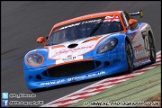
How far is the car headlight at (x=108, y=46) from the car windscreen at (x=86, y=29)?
3.09 feet

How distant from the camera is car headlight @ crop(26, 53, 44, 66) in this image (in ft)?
36.2

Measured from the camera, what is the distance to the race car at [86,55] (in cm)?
1066

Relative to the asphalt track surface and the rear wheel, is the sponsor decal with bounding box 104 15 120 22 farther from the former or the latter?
the asphalt track surface

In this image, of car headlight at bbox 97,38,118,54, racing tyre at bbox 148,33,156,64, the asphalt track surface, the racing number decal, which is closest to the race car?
car headlight at bbox 97,38,118,54

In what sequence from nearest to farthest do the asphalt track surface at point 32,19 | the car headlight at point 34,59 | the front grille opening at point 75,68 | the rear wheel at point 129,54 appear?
the front grille opening at point 75,68 < the rear wheel at point 129,54 < the car headlight at point 34,59 < the asphalt track surface at point 32,19

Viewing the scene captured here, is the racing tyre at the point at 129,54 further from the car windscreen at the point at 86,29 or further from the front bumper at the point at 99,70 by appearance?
the car windscreen at the point at 86,29

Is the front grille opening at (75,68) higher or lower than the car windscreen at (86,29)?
lower

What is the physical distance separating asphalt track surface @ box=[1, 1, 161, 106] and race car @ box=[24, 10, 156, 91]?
7.38ft

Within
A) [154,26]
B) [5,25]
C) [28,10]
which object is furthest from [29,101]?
[28,10]

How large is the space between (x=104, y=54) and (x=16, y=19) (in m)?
15.1

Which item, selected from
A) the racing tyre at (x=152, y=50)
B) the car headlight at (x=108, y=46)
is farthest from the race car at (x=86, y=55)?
the racing tyre at (x=152, y=50)

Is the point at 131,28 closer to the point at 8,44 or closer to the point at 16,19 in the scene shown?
the point at 8,44

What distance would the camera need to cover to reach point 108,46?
10758 millimetres

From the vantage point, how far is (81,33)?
39.1ft
